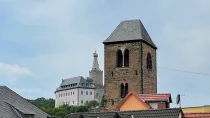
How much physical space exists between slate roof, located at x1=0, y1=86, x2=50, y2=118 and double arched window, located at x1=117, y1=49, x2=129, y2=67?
60.0 feet

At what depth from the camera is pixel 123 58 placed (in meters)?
53.8

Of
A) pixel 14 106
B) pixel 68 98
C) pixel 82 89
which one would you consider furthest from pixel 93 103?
pixel 14 106

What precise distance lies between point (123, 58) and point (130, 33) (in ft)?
8.35

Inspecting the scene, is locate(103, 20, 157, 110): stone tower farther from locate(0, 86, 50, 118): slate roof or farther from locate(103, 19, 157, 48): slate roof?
locate(0, 86, 50, 118): slate roof

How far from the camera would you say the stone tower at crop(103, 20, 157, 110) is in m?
52.6

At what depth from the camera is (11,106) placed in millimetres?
34562

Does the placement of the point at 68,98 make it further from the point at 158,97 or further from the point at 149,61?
the point at 158,97

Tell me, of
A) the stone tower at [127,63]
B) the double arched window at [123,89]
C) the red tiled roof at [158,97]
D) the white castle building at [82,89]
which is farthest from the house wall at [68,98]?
the red tiled roof at [158,97]

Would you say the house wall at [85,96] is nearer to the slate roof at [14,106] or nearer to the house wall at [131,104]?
the slate roof at [14,106]

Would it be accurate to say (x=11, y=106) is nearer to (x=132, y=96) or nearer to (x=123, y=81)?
(x=132, y=96)

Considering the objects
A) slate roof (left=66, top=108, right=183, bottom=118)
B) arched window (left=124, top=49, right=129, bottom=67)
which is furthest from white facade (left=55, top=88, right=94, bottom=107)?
slate roof (left=66, top=108, right=183, bottom=118)

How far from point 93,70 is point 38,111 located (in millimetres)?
154470

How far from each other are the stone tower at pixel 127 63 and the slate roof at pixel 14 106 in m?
16.2

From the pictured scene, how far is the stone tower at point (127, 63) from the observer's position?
52.6 m
